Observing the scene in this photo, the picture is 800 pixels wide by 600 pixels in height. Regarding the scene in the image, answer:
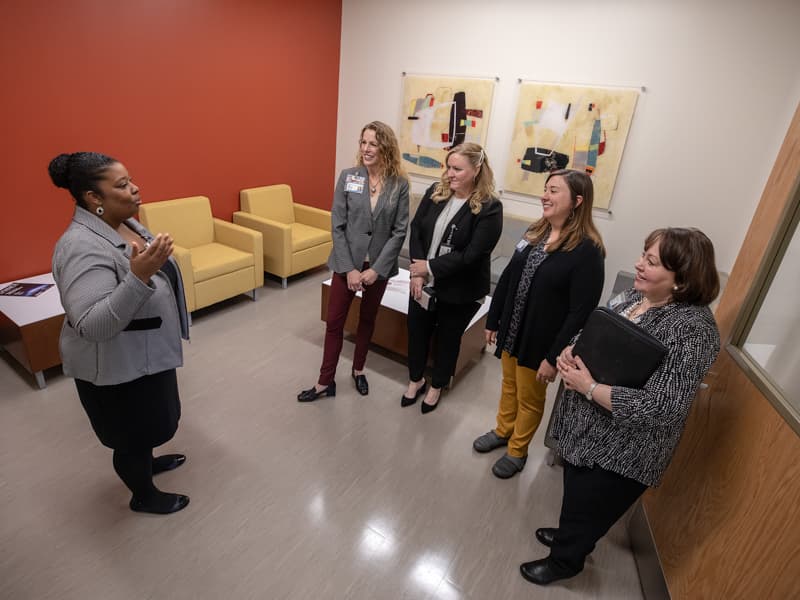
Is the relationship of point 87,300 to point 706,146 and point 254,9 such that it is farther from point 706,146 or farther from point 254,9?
point 706,146

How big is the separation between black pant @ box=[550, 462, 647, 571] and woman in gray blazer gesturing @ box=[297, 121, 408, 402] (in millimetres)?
1437

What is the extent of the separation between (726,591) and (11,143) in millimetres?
4266

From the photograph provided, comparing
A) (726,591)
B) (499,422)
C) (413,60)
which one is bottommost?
(499,422)

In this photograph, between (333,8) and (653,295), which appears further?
(333,8)

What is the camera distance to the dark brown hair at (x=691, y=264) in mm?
1312

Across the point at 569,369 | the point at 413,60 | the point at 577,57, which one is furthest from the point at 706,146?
the point at 569,369

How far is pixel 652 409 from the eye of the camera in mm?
1320

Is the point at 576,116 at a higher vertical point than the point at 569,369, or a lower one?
higher

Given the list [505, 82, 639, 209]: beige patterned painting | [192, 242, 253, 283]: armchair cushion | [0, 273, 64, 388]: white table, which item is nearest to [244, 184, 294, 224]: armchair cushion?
[192, 242, 253, 283]: armchair cushion

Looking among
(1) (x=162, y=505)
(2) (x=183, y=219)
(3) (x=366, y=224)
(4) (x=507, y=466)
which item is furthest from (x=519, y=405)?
(2) (x=183, y=219)

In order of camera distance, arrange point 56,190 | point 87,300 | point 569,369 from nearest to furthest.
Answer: point 87,300
point 569,369
point 56,190

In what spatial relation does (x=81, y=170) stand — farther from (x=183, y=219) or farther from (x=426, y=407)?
(x=183, y=219)

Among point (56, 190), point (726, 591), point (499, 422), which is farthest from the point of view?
point (56, 190)

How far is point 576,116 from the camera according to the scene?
13.4 feet
